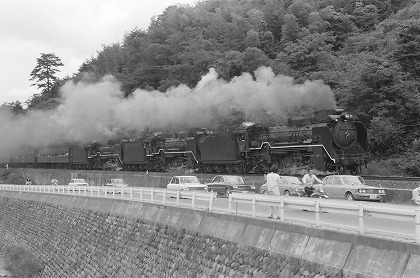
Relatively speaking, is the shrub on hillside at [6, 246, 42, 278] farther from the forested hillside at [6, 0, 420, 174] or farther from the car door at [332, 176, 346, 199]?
the forested hillside at [6, 0, 420, 174]

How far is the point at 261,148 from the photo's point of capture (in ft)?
102

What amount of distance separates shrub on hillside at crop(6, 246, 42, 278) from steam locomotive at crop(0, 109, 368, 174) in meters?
12.9

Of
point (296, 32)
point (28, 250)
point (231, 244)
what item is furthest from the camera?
point (296, 32)

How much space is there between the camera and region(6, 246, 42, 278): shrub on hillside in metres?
25.9

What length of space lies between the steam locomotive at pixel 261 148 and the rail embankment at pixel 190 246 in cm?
1026

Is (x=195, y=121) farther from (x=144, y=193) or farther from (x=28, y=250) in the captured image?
(x=144, y=193)

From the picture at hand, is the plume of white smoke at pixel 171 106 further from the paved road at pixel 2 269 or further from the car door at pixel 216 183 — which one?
the paved road at pixel 2 269

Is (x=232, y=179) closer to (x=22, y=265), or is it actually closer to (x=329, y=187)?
(x=329, y=187)

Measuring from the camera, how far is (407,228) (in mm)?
9312

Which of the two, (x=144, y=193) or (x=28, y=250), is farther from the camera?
(x=28, y=250)

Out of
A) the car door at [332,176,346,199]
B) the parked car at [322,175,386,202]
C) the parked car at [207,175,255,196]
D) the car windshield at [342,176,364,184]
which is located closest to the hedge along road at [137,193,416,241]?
the parked car at [322,175,386,202]

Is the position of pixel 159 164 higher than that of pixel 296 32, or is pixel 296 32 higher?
pixel 296 32

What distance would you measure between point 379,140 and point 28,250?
21884 millimetres

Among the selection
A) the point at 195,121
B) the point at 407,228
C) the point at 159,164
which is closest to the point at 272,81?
the point at 195,121
